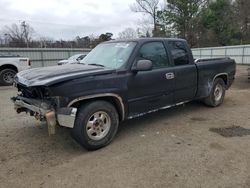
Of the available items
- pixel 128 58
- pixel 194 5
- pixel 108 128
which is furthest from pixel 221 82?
pixel 194 5

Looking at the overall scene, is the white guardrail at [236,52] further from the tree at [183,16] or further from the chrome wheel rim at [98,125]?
the chrome wheel rim at [98,125]

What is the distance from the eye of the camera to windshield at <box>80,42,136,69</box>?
456cm

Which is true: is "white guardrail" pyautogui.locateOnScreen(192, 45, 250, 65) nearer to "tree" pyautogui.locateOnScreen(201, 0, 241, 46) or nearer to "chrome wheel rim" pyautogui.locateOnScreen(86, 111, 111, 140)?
"tree" pyautogui.locateOnScreen(201, 0, 241, 46)

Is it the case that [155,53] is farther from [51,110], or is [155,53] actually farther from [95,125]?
[51,110]

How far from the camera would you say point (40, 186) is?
3092 mm

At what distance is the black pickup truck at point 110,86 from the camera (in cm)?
372

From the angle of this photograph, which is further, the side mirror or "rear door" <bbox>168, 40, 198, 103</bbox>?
"rear door" <bbox>168, 40, 198, 103</bbox>

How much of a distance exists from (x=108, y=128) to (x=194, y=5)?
38091 millimetres

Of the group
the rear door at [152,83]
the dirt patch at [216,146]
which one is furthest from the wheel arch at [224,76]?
the dirt patch at [216,146]

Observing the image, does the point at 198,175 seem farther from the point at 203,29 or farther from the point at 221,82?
the point at 203,29

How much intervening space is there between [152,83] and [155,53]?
66 cm

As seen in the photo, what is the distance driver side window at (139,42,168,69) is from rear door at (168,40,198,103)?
0.79ft

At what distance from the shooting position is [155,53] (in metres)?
5.04

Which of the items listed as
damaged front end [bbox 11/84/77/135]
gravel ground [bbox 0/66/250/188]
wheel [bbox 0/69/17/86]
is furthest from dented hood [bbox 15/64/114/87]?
wheel [bbox 0/69/17/86]
